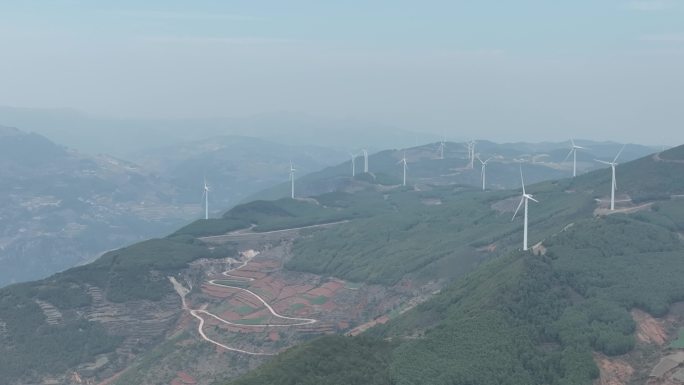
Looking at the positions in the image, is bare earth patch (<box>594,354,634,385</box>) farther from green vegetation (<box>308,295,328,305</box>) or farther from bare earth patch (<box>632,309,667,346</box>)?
green vegetation (<box>308,295,328,305</box>)

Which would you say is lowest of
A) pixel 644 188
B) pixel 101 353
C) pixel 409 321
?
pixel 101 353

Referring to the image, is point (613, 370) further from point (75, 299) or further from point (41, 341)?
point (75, 299)

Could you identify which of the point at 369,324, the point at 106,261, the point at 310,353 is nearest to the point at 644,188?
the point at 369,324

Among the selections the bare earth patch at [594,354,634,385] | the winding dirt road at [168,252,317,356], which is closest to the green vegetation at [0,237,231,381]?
the winding dirt road at [168,252,317,356]

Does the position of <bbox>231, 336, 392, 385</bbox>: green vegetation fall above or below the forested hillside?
below

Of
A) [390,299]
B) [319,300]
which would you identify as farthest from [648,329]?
[319,300]

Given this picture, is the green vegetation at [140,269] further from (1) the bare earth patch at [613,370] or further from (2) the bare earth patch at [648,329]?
(1) the bare earth patch at [613,370]

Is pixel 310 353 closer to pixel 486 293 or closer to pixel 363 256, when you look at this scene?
pixel 486 293
